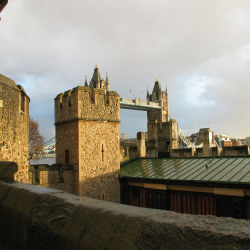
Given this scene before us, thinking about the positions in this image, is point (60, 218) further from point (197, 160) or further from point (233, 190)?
point (197, 160)

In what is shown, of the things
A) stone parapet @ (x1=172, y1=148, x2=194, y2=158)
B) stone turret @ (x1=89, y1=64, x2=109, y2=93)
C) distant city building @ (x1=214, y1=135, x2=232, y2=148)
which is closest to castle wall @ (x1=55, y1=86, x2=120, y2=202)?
stone parapet @ (x1=172, y1=148, x2=194, y2=158)

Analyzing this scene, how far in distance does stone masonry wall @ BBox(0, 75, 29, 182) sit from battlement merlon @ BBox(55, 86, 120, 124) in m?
3.32

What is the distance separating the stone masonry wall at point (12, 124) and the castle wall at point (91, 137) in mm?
3154

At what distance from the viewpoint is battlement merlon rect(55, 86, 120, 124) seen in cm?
1105

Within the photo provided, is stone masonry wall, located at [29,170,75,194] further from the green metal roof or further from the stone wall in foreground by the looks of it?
the stone wall in foreground

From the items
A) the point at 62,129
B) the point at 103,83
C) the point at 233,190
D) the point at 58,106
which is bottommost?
the point at 233,190

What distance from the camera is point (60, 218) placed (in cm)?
212

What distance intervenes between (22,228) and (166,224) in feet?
5.34

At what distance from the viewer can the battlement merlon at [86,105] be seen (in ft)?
36.2

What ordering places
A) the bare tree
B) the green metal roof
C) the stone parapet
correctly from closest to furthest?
the green metal roof, the stone parapet, the bare tree

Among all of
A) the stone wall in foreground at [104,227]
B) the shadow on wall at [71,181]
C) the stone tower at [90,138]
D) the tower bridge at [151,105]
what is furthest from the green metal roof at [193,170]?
the tower bridge at [151,105]

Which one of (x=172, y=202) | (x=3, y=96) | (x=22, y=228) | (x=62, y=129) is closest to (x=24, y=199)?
(x=22, y=228)

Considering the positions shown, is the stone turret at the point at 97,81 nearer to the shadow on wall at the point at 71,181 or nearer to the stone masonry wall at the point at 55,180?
the shadow on wall at the point at 71,181

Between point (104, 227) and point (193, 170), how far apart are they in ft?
29.7
